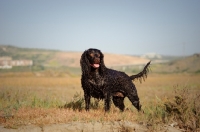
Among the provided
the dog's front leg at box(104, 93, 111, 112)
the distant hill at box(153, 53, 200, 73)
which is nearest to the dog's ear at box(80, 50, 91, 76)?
the dog's front leg at box(104, 93, 111, 112)

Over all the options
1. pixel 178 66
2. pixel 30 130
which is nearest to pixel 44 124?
pixel 30 130

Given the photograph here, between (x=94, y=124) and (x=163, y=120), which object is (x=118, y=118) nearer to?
(x=94, y=124)

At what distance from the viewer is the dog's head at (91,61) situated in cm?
764

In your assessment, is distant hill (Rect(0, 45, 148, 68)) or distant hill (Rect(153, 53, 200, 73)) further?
distant hill (Rect(0, 45, 148, 68))

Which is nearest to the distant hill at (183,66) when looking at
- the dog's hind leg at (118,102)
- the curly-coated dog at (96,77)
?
the dog's hind leg at (118,102)

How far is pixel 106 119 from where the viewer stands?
683 cm

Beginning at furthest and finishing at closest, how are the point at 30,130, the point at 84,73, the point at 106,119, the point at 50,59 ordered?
the point at 50,59 < the point at 84,73 < the point at 106,119 < the point at 30,130

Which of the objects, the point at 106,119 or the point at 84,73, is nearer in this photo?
the point at 106,119

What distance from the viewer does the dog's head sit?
7.64 meters

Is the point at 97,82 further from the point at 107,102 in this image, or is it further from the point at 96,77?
the point at 107,102

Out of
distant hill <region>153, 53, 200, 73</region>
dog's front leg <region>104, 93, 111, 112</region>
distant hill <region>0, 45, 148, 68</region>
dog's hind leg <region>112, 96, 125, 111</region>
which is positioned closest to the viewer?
dog's front leg <region>104, 93, 111, 112</region>

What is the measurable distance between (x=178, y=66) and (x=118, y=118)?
296ft

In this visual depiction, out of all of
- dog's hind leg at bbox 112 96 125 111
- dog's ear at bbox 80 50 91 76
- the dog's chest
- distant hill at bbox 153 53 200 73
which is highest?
dog's ear at bbox 80 50 91 76

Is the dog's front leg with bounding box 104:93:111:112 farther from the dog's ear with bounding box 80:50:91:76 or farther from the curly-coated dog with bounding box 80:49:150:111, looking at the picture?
the dog's ear with bounding box 80:50:91:76
